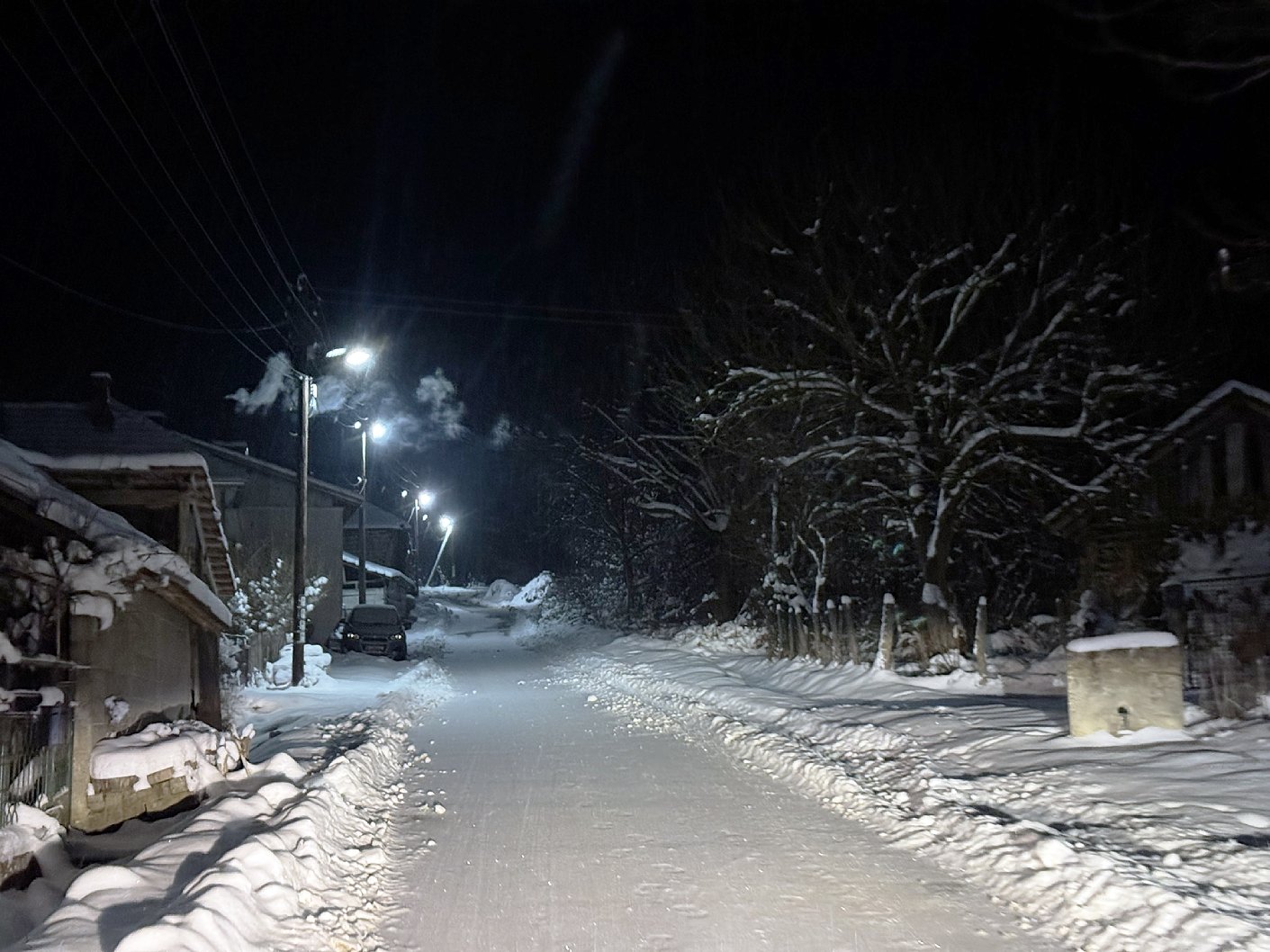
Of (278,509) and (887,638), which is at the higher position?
(278,509)

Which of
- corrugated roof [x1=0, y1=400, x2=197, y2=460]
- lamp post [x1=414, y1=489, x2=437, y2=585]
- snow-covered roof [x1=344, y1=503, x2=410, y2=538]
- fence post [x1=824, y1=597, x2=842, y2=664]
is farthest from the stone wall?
lamp post [x1=414, y1=489, x2=437, y2=585]

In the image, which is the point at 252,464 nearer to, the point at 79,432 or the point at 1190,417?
the point at 79,432

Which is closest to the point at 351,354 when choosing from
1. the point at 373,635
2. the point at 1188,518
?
the point at 373,635

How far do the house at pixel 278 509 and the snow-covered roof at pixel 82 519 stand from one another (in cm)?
1968

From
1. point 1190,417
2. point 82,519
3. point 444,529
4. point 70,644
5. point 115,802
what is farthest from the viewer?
point 444,529

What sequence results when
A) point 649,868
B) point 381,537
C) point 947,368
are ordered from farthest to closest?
point 381,537
point 947,368
point 649,868

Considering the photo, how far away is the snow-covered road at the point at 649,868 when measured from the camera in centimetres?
616

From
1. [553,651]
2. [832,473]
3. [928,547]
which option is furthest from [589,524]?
[928,547]

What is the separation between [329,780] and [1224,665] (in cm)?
900

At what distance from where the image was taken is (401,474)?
81.7 meters

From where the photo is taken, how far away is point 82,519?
10.5 m

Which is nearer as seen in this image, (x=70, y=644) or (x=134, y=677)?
(x=70, y=644)

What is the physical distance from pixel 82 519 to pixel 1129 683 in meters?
10.5

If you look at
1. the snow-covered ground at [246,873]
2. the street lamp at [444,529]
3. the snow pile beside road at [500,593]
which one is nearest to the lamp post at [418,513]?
the snow pile beside road at [500,593]
